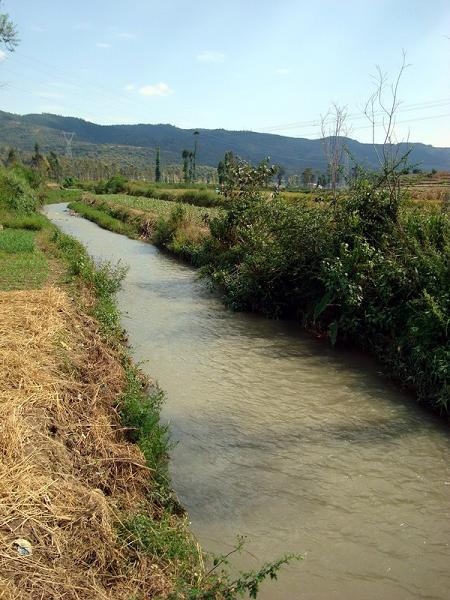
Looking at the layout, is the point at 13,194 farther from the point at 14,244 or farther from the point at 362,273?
the point at 362,273

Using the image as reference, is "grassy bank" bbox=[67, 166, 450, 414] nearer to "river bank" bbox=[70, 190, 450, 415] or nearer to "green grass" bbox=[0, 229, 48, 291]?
"river bank" bbox=[70, 190, 450, 415]

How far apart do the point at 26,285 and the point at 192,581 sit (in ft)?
29.0

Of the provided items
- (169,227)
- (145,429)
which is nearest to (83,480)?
(145,429)

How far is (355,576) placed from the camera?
438 cm

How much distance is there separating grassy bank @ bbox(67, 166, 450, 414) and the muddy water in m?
0.65

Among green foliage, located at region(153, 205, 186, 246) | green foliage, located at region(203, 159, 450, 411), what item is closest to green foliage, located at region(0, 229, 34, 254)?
green foliage, located at region(203, 159, 450, 411)

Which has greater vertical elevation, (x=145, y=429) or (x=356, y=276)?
(x=356, y=276)

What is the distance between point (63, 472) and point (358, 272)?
727 cm

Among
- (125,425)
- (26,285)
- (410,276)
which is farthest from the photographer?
(26,285)

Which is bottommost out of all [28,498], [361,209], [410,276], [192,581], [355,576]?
[355,576]

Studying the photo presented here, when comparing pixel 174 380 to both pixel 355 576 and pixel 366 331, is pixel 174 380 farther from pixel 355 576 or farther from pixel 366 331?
pixel 355 576

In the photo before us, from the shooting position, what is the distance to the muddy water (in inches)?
179

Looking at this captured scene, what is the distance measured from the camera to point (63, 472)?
441 cm

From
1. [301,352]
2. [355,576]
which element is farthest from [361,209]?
[355,576]
